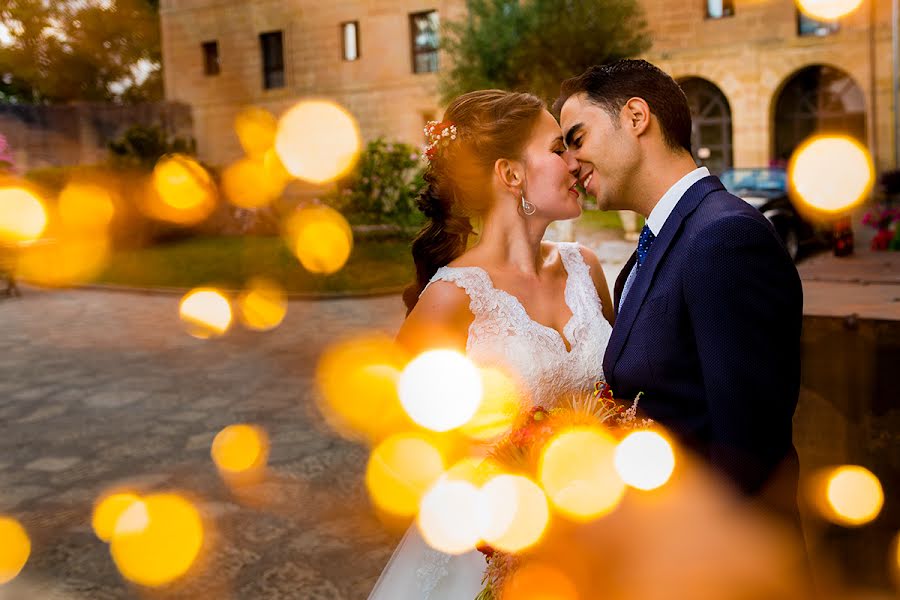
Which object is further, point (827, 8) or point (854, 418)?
point (827, 8)

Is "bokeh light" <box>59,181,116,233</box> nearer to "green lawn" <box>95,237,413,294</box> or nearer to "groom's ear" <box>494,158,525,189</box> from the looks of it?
"green lawn" <box>95,237,413,294</box>

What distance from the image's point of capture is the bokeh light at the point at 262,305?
526 inches

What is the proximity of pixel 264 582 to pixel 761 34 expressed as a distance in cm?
2623

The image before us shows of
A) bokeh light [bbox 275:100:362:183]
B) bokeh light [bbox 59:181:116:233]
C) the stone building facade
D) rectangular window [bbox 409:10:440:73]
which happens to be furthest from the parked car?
bokeh light [bbox 275:100:362:183]

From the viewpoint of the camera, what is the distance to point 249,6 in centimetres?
3600

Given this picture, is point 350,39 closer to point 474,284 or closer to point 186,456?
point 186,456

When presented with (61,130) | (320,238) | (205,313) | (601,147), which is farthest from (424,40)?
(601,147)

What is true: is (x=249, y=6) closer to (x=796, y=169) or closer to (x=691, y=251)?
(x=796, y=169)

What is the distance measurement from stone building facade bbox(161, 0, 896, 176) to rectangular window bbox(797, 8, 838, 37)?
0.14 feet

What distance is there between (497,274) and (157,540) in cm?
307

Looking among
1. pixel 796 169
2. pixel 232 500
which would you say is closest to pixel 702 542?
A: pixel 232 500

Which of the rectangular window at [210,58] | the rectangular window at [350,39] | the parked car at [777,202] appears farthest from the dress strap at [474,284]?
the rectangular window at [210,58]

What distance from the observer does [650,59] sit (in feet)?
90.2

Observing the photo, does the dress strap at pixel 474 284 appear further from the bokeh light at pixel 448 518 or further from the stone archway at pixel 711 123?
the stone archway at pixel 711 123
